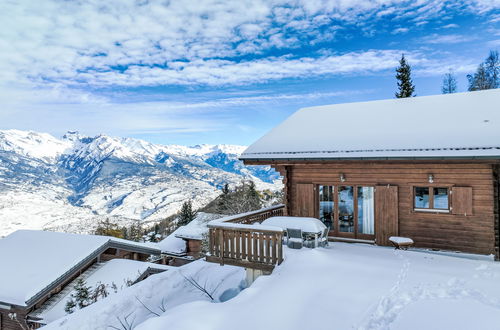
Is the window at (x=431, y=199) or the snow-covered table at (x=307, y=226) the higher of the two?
the window at (x=431, y=199)

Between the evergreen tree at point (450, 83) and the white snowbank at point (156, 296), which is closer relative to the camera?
the white snowbank at point (156, 296)

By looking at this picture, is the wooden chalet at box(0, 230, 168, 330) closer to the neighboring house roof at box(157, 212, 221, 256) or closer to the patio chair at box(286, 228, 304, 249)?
the neighboring house roof at box(157, 212, 221, 256)

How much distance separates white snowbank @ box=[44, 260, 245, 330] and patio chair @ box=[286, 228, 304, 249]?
1.86m

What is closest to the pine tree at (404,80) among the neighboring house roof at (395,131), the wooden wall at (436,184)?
the neighboring house roof at (395,131)

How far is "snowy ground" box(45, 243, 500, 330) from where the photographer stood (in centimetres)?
488

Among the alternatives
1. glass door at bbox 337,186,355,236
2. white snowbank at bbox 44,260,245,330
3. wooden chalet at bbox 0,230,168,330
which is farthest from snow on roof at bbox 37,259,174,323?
glass door at bbox 337,186,355,236

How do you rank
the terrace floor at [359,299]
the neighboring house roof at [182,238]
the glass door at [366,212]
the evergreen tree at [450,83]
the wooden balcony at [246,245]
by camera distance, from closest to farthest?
the terrace floor at [359,299], the wooden balcony at [246,245], the glass door at [366,212], the neighboring house roof at [182,238], the evergreen tree at [450,83]

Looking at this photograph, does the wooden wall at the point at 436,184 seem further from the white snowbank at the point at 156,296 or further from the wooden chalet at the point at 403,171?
the white snowbank at the point at 156,296

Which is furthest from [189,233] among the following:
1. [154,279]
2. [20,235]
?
[154,279]

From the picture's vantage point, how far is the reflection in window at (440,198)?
28.8 feet

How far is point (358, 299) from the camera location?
18.0ft

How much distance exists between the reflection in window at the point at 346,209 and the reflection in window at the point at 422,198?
72.9 inches

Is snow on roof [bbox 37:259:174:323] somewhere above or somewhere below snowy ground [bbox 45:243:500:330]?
below

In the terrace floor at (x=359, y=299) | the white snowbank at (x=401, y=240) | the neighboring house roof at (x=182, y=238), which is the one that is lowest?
the neighboring house roof at (x=182, y=238)
